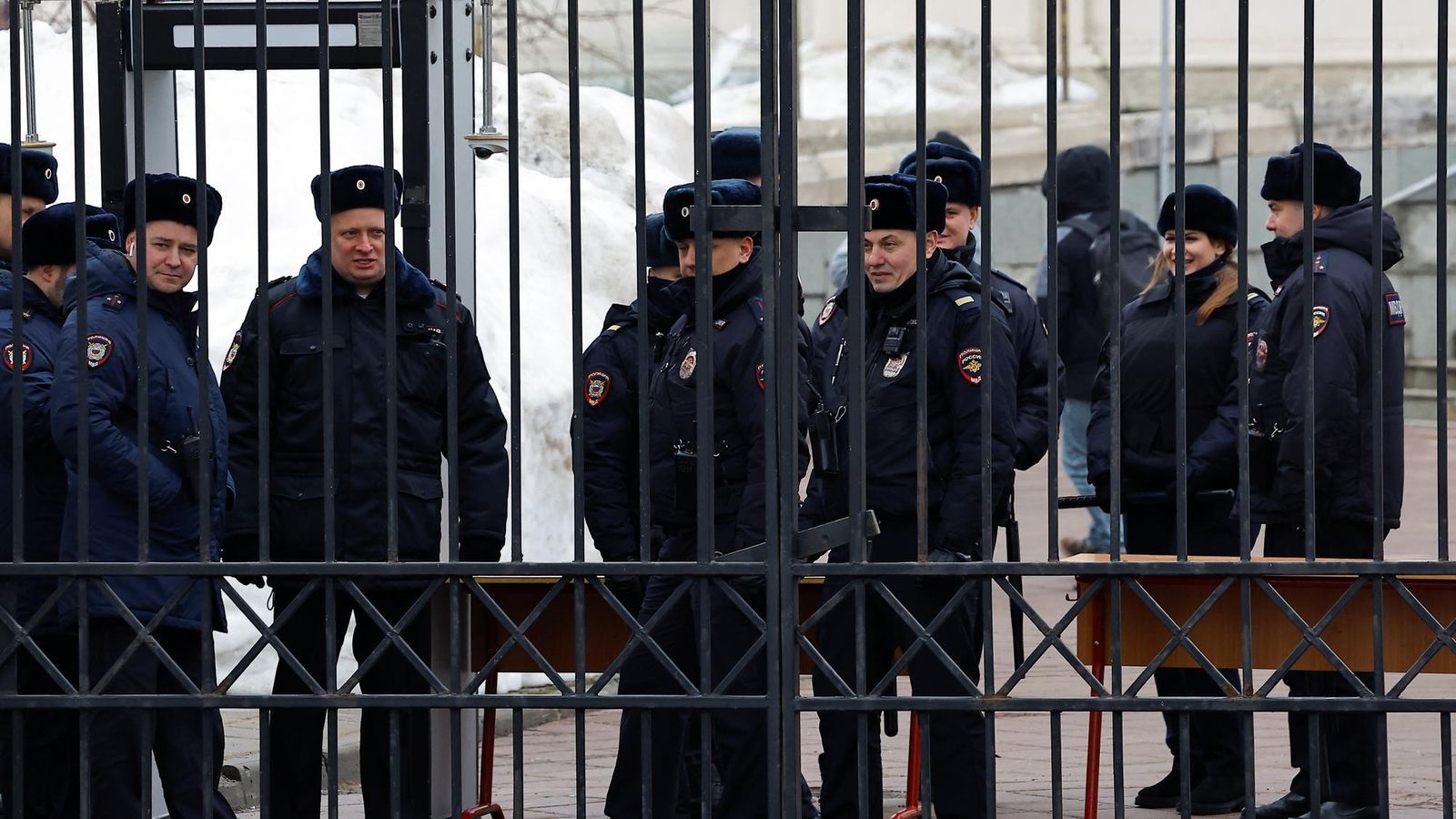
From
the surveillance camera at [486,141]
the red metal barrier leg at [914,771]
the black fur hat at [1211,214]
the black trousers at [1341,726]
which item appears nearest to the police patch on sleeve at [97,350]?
the surveillance camera at [486,141]

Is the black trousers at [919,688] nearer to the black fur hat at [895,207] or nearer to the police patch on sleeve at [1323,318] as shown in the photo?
the black fur hat at [895,207]

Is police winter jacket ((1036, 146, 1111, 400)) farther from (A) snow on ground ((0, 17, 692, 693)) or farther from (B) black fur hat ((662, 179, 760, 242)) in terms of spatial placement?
(B) black fur hat ((662, 179, 760, 242))

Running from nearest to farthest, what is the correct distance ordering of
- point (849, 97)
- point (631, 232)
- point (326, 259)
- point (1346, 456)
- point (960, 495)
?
point (849, 97) → point (326, 259) → point (960, 495) → point (1346, 456) → point (631, 232)

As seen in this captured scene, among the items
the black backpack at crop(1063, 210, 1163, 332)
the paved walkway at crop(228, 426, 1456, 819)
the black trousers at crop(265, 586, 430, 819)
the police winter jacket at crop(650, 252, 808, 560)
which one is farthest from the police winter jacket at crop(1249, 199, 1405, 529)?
the black backpack at crop(1063, 210, 1163, 332)

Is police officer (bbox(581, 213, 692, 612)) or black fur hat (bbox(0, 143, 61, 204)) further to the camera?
police officer (bbox(581, 213, 692, 612))

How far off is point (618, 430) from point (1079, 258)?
183 inches

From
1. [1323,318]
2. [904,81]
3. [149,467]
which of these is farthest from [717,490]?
[904,81]

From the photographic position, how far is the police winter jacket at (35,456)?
5652 millimetres

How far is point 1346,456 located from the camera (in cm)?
625

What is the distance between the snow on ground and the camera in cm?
918

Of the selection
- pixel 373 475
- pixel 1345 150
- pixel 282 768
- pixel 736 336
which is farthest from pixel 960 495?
pixel 1345 150

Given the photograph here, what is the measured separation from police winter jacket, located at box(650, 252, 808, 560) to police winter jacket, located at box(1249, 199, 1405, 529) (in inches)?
55.8

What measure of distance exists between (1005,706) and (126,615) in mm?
1887

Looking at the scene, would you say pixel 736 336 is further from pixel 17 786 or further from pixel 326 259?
pixel 17 786
